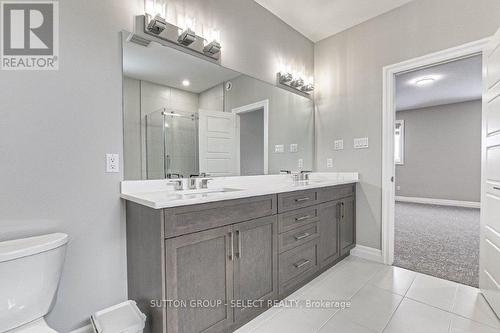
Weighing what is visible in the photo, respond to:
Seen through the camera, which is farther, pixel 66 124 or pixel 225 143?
pixel 225 143

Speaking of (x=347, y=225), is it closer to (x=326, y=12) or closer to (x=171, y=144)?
(x=171, y=144)

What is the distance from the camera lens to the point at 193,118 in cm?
193

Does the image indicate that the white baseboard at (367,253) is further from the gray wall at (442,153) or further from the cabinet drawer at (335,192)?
the gray wall at (442,153)

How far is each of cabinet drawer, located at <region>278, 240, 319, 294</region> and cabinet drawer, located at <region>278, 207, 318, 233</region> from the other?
0.18 metres

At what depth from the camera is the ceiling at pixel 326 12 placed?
2432 mm

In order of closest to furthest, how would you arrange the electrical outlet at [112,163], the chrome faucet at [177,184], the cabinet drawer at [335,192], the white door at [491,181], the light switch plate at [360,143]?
1. the electrical outlet at [112,163]
2. the white door at [491,181]
3. the chrome faucet at [177,184]
4. the cabinet drawer at [335,192]
5. the light switch plate at [360,143]

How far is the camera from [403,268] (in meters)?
2.42

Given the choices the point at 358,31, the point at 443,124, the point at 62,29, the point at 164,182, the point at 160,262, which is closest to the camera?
the point at 160,262

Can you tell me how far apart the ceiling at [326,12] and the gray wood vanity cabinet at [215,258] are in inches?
77.0

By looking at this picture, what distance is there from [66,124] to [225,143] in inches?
45.1

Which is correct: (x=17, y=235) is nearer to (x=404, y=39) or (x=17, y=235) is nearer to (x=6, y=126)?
(x=6, y=126)

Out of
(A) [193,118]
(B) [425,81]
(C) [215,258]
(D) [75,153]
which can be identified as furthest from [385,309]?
(B) [425,81]

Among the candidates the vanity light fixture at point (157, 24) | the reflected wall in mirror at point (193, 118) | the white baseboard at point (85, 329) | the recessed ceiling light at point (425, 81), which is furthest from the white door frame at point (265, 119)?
the recessed ceiling light at point (425, 81)

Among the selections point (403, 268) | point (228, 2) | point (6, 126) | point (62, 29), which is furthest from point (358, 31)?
point (6, 126)
